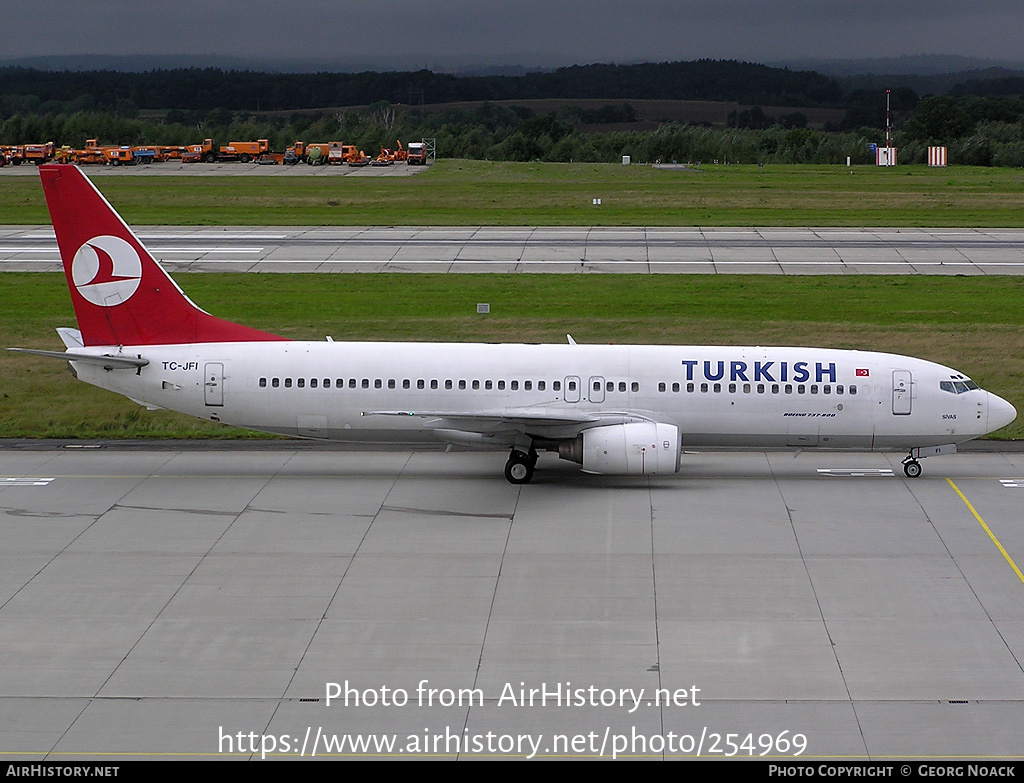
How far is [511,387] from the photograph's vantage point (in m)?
31.5

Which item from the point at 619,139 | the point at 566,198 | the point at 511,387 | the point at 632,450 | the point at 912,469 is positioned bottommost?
the point at 912,469

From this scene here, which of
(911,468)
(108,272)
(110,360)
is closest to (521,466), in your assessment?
(911,468)

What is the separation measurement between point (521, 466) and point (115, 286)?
12205 millimetres

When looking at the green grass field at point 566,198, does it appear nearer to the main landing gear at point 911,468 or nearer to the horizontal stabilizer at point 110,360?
the main landing gear at point 911,468

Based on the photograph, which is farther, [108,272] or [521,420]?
[108,272]

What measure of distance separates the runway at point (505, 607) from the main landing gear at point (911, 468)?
48cm

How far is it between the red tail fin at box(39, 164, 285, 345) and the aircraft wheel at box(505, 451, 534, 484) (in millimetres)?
8832

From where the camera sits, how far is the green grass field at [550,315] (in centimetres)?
4053

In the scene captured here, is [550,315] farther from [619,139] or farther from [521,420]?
[619,139]

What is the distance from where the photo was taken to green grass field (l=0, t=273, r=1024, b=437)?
40.5m
